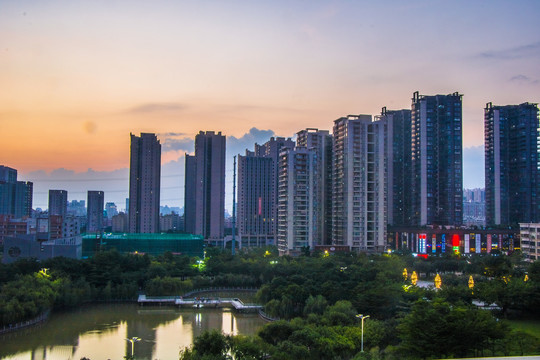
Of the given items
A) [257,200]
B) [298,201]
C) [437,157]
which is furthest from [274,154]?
[298,201]

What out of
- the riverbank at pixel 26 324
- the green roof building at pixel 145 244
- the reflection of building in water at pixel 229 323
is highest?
the green roof building at pixel 145 244

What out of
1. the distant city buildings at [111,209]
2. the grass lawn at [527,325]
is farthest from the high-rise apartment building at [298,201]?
the distant city buildings at [111,209]

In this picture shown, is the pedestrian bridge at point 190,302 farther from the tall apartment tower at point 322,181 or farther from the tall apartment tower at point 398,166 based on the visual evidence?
the tall apartment tower at point 398,166

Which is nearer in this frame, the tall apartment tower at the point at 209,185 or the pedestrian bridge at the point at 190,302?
the pedestrian bridge at the point at 190,302

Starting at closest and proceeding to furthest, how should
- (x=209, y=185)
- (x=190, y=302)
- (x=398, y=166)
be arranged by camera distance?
1. (x=190, y=302)
2. (x=398, y=166)
3. (x=209, y=185)

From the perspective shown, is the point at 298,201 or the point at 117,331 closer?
the point at 117,331

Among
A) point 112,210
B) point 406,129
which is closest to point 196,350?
point 406,129

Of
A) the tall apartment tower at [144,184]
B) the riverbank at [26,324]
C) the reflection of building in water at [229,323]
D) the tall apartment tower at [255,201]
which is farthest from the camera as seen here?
the tall apartment tower at [255,201]

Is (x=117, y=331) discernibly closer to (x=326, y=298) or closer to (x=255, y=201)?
(x=326, y=298)
